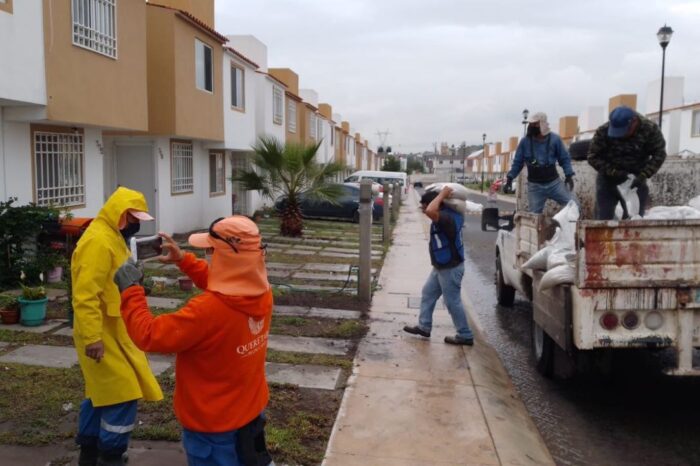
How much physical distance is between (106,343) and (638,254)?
3.76 m

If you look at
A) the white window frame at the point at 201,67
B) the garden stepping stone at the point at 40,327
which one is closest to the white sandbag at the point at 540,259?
the garden stepping stone at the point at 40,327

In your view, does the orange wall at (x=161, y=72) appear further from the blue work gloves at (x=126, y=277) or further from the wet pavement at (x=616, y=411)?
the blue work gloves at (x=126, y=277)

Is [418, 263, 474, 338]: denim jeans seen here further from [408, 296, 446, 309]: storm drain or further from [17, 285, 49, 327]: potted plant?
[17, 285, 49, 327]: potted plant

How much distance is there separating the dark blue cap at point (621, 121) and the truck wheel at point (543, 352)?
2020 millimetres

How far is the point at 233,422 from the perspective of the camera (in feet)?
9.17

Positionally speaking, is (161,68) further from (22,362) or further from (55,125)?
(22,362)

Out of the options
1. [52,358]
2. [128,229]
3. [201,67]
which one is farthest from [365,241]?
[201,67]

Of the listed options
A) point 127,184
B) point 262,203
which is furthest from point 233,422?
point 262,203

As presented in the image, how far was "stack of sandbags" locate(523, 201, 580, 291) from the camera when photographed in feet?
17.4

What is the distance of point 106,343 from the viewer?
3.35m

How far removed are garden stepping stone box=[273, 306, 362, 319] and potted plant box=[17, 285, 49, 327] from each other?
2.64 m

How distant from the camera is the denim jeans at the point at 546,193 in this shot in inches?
303

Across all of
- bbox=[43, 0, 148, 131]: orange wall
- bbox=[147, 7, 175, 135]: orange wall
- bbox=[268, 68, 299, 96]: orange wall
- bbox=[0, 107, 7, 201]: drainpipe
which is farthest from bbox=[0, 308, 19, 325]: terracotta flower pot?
bbox=[268, 68, 299, 96]: orange wall

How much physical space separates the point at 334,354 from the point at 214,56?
1174 centimetres
